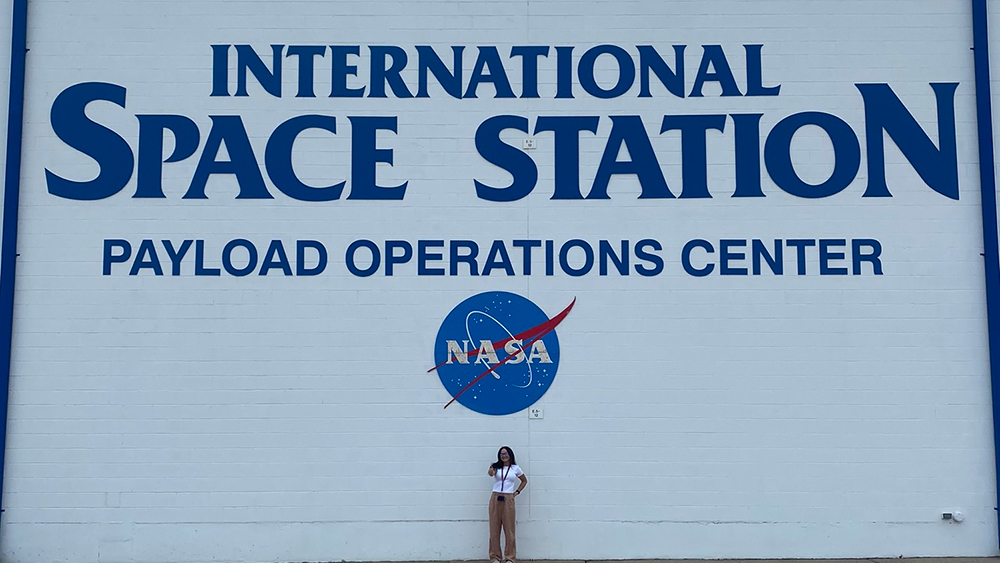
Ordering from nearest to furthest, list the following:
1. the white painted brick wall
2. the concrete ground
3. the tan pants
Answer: the tan pants → the concrete ground → the white painted brick wall

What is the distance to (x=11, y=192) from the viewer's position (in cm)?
Result: 1237

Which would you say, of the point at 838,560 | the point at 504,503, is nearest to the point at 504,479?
the point at 504,503

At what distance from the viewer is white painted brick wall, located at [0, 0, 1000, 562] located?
12.1 metres

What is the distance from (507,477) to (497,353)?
4.83ft

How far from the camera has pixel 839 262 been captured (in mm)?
12336

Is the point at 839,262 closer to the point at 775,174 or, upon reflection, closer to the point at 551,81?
the point at 775,174

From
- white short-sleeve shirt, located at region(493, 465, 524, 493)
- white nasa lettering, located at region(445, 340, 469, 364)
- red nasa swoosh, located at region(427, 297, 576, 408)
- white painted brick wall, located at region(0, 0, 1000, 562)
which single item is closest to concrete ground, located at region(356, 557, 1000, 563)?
white painted brick wall, located at region(0, 0, 1000, 562)

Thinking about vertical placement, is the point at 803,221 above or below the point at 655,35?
below

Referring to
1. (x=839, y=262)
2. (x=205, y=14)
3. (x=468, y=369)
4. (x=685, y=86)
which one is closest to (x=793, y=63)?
(x=685, y=86)

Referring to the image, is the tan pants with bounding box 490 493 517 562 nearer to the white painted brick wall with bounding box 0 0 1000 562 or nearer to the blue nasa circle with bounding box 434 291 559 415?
the white painted brick wall with bounding box 0 0 1000 562

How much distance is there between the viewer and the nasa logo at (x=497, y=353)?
12.2m

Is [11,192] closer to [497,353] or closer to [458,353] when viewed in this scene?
[458,353]

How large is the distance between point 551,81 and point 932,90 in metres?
4.69

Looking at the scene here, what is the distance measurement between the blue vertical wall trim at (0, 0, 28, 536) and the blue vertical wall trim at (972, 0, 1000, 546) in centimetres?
1163
